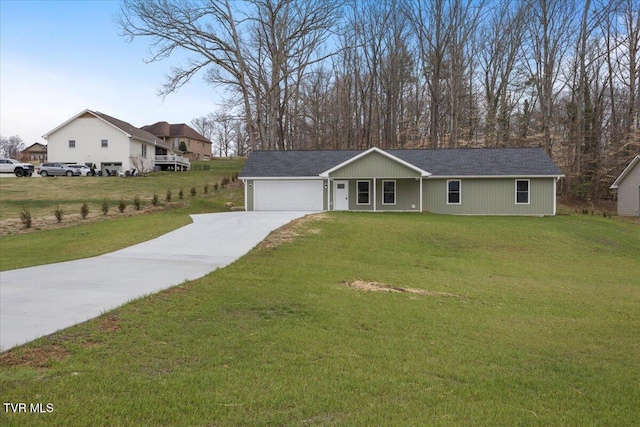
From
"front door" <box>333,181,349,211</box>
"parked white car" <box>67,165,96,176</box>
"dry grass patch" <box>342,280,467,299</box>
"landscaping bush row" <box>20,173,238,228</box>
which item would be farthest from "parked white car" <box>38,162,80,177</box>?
"dry grass patch" <box>342,280,467,299</box>

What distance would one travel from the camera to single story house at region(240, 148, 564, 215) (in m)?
26.3

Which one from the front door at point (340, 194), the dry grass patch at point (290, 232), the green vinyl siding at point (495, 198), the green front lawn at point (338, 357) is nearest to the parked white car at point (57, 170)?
the front door at point (340, 194)

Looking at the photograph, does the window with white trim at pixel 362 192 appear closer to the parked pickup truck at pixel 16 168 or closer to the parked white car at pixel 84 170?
the parked white car at pixel 84 170

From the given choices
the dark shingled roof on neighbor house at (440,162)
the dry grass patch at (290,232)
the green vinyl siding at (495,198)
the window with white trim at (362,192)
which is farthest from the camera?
the window with white trim at (362,192)

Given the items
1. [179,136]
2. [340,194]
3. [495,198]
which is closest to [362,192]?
[340,194]

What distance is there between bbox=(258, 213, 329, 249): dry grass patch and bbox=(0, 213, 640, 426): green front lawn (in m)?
4.12

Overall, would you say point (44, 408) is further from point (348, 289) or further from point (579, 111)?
point (579, 111)

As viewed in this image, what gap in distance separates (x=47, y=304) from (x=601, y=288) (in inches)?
457

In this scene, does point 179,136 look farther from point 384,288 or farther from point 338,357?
point 338,357

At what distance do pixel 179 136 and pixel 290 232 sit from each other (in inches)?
2336

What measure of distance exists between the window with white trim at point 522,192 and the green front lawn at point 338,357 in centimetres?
1685

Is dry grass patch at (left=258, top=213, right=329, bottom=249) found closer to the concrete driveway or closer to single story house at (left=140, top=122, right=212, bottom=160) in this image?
the concrete driveway

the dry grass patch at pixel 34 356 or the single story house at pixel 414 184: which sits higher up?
the single story house at pixel 414 184

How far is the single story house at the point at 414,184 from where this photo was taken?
26312 millimetres
